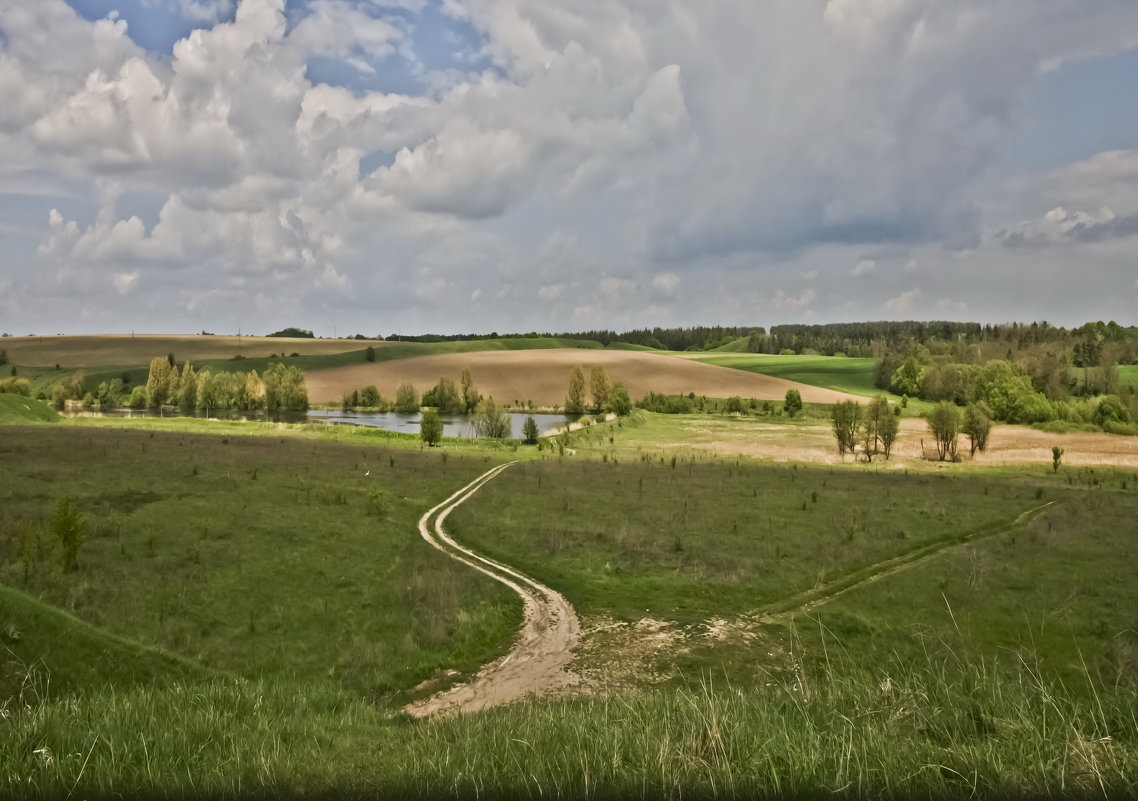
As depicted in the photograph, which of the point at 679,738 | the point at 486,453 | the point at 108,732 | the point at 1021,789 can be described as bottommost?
the point at 486,453

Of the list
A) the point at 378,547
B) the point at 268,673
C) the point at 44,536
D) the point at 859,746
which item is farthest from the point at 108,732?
the point at 378,547

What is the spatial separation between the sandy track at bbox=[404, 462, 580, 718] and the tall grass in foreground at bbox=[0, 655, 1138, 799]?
535 centimetres

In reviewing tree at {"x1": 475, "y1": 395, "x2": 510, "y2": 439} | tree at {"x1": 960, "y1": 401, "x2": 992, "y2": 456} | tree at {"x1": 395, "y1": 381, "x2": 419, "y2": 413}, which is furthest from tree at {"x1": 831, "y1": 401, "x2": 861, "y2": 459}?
tree at {"x1": 395, "y1": 381, "x2": 419, "y2": 413}

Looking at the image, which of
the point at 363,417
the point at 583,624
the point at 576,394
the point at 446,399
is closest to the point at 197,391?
the point at 363,417

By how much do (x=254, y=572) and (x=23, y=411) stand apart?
72.8 meters

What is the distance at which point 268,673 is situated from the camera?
15.7 metres

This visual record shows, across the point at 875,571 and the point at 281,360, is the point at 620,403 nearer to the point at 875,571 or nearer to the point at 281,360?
the point at 875,571

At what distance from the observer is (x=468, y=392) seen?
146125mm

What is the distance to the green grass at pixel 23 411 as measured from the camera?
69.2 metres

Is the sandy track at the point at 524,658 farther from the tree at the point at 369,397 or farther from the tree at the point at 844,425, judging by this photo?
the tree at the point at 369,397

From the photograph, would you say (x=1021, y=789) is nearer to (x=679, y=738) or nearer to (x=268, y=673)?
(x=679, y=738)

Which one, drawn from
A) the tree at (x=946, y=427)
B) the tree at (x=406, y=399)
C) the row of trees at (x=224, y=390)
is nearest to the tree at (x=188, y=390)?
the row of trees at (x=224, y=390)

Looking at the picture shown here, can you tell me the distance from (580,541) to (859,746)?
25.7 meters

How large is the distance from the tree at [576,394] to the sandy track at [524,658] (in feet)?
370
